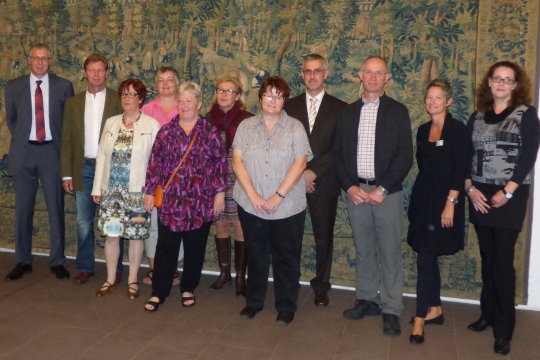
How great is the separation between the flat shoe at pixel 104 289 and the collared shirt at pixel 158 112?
1.32 metres

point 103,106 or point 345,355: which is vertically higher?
point 103,106

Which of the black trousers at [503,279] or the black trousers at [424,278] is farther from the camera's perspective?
the black trousers at [424,278]

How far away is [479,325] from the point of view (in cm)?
339

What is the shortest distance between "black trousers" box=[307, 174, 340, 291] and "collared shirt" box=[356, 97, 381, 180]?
35 cm

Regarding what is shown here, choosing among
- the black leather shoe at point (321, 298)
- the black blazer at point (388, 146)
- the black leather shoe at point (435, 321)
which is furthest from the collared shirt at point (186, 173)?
the black leather shoe at point (435, 321)

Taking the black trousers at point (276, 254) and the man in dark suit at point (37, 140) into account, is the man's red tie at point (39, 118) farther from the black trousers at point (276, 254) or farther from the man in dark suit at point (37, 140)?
the black trousers at point (276, 254)

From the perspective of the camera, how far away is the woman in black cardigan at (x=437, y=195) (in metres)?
3.09

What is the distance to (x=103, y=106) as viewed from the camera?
4086 millimetres

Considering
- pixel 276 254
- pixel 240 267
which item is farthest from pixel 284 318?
pixel 240 267

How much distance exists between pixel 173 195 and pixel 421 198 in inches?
64.1

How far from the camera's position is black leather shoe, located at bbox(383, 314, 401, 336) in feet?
10.8

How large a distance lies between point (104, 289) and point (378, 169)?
226 cm

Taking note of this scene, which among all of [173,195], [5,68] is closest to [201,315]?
[173,195]

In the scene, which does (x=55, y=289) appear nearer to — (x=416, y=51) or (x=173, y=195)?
(x=173, y=195)
